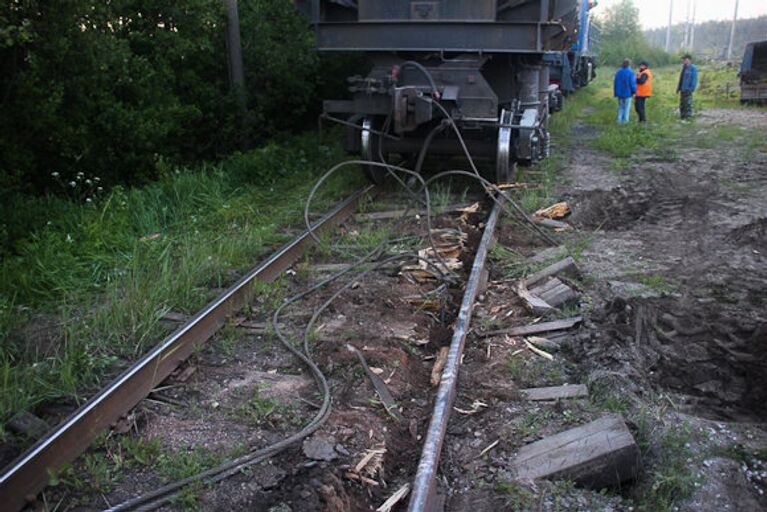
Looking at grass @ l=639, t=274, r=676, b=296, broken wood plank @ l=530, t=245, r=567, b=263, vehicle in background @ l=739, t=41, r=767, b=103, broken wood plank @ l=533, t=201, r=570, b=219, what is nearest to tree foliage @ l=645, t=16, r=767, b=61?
vehicle in background @ l=739, t=41, r=767, b=103

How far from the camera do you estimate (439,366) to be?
4.33m

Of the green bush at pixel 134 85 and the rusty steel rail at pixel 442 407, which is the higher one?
the green bush at pixel 134 85

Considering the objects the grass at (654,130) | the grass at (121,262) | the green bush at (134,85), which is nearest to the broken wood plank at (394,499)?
the grass at (121,262)

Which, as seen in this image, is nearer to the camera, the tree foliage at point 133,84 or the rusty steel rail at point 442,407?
the rusty steel rail at point 442,407

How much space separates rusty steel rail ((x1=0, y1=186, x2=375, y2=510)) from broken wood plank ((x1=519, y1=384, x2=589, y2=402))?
213 cm

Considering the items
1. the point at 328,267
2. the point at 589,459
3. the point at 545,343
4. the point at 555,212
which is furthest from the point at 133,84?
the point at 589,459

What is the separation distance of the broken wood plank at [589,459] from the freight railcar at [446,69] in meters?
4.75

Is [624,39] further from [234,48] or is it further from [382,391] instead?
[382,391]

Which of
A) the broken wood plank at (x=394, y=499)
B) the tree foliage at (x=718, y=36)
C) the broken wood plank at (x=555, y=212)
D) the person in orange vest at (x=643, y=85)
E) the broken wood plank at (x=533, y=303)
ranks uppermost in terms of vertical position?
the tree foliage at (x=718, y=36)

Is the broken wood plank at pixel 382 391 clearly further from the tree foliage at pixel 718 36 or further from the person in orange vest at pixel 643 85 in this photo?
the tree foliage at pixel 718 36

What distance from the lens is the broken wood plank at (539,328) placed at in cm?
480

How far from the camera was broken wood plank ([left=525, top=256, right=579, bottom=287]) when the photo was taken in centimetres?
570

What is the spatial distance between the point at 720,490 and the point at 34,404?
3.50 metres

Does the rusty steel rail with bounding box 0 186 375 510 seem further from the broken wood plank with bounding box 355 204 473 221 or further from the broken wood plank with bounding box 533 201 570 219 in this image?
the broken wood plank with bounding box 533 201 570 219
